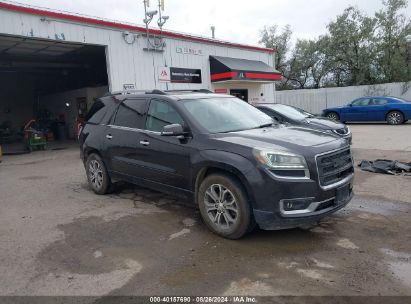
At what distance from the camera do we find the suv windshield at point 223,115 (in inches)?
196

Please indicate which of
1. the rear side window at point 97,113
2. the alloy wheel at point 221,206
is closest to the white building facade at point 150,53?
the rear side window at point 97,113

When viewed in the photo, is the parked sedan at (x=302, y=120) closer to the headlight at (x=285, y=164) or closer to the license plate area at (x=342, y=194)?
the license plate area at (x=342, y=194)

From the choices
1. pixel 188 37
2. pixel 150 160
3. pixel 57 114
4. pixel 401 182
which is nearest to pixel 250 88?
pixel 188 37

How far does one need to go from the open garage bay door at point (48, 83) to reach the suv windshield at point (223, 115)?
9385mm

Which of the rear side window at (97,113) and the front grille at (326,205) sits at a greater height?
the rear side window at (97,113)

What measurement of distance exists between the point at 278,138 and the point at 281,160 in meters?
0.46

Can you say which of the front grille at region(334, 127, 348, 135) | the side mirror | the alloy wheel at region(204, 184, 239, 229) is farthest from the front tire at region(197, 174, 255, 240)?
the front grille at region(334, 127, 348, 135)

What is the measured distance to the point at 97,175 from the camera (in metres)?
6.77

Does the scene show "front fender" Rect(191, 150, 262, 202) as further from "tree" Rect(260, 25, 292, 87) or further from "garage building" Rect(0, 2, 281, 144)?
"tree" Rect(260, 25, 292, 87)

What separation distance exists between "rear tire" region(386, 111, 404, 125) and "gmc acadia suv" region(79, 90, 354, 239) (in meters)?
14.4

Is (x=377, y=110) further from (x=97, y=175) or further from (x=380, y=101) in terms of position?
(x=97, y=175)

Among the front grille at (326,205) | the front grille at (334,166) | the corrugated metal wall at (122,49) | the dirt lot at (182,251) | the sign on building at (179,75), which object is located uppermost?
the corrugated metal wall at (122,49)

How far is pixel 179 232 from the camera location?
4770mm

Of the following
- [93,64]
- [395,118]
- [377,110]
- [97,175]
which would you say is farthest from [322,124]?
[93,64]
